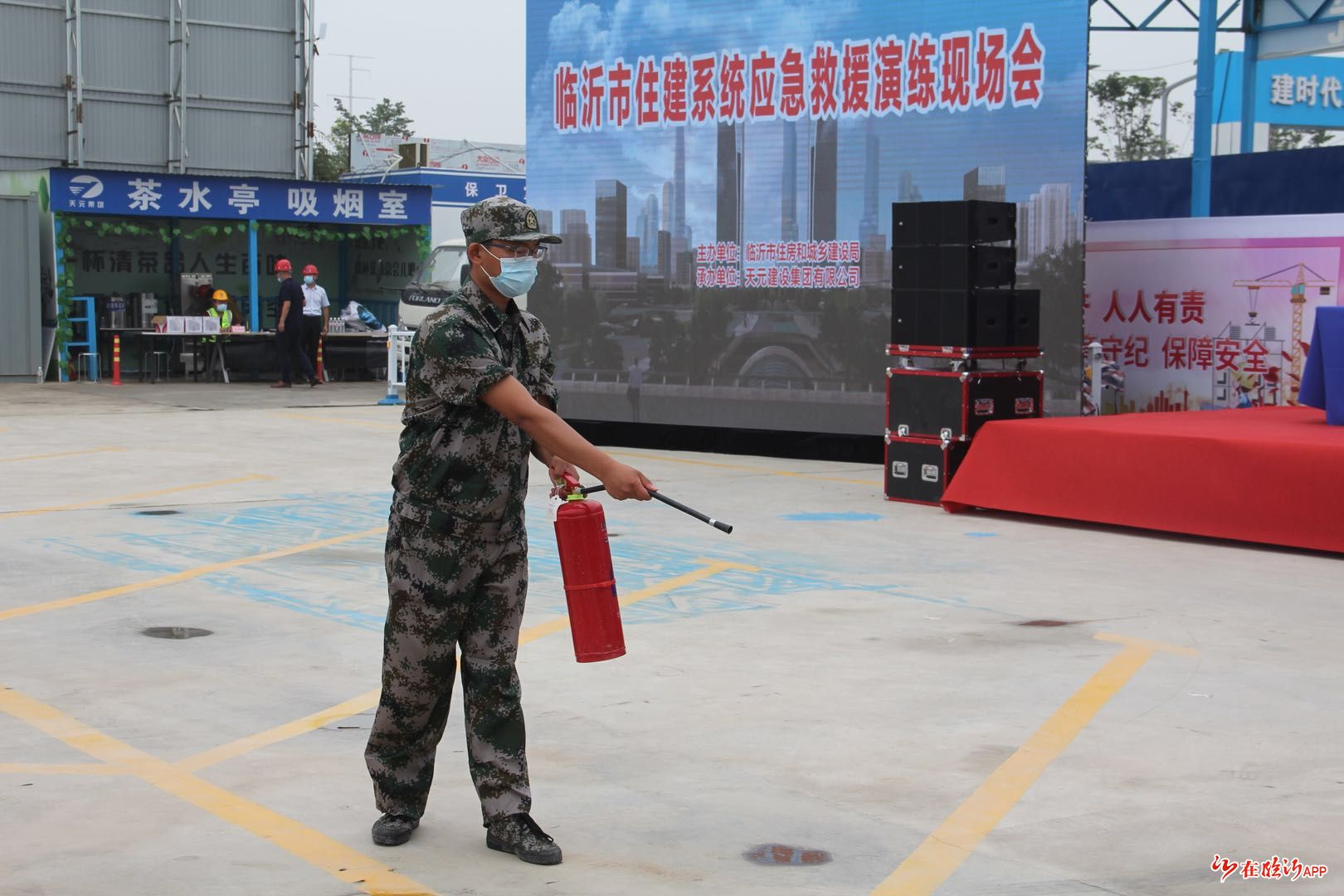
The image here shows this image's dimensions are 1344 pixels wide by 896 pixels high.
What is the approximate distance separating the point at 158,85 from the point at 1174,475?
3136 centimetres

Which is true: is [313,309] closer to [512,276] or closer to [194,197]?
[194,197]

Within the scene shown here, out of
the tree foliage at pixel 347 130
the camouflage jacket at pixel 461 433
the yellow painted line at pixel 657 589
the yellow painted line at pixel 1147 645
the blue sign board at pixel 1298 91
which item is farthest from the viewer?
the tree foliage at pixel 347 130

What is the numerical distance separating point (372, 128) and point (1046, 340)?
266ft

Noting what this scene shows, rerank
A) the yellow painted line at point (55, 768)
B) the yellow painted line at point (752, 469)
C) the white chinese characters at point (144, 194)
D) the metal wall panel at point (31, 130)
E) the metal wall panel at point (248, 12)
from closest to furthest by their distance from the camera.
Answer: the yellow painted line at point (55, 768) < the yellow painted line at point (752, 469) < the white chinese characters at point (144, 194) < the metal wall panel at point (31, 130) < the metal wall panel at point (248, 12)

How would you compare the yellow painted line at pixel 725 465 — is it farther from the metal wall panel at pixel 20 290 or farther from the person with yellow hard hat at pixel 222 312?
the metal wall panel at pixel 20 290

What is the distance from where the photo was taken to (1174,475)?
1082cm

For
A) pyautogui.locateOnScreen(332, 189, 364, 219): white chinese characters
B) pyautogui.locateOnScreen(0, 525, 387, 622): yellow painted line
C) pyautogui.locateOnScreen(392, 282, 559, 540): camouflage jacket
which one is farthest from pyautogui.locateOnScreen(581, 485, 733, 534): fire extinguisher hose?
pyautogui.locateOnScreen(332, 189, 364, 219): white chinese characters

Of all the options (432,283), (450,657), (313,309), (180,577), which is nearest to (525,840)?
(450,657)

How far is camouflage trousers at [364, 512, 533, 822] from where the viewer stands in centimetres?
451

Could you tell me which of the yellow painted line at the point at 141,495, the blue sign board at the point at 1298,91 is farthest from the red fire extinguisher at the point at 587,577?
the blue sign board at the point at 1298,91

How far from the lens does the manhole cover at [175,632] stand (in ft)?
24.2

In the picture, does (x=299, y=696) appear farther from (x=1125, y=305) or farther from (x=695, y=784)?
(x=1125, y=305)

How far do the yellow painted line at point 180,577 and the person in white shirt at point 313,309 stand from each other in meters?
15.0

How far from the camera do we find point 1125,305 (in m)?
15.9
